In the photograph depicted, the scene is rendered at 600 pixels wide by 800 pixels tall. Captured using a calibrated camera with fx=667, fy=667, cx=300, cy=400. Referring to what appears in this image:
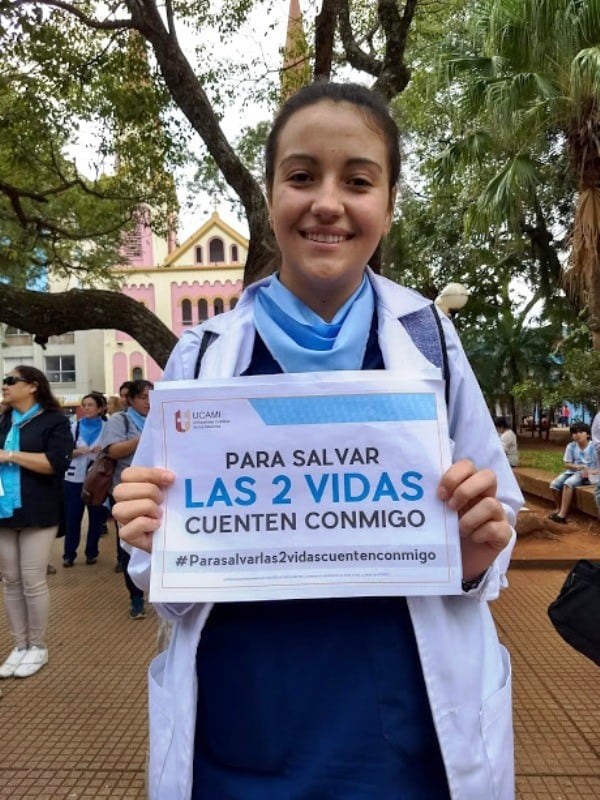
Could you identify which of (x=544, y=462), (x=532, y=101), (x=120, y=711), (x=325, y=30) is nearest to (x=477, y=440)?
(x=120, y=711)

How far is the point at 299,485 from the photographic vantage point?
3.56 ft

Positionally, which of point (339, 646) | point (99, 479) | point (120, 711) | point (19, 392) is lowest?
point (120, 711)

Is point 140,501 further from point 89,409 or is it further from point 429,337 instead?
point 89,409

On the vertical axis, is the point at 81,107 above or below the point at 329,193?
above

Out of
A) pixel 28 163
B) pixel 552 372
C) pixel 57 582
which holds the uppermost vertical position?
pixel 28 163

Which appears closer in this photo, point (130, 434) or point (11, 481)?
point (11, 481)

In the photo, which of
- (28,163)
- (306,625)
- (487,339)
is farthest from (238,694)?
(487,339)

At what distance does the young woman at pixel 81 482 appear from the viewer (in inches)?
292

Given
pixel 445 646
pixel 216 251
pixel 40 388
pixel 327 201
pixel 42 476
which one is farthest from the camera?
pixel 216 251

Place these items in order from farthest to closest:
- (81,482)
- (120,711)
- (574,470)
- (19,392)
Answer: (574,470) < (81,482) < (19,392) < (120,711)

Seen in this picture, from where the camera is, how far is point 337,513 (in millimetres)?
1079

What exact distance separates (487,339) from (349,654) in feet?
63.8

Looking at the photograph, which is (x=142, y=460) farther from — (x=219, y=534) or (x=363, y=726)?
(x=363, y=726)

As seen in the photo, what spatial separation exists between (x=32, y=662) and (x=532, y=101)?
904 centimetres
